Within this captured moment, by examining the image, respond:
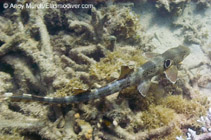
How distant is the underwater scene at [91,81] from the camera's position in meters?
3.87

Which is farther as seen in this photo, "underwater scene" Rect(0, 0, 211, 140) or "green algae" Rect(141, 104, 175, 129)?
"green algae" Rect(141, 104, 175, 129)

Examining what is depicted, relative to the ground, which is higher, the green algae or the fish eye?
the fish eye

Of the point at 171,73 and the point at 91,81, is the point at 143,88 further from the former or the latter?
the point at 91,81

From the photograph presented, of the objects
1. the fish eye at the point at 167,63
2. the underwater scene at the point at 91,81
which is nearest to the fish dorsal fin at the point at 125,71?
the underwater scene at the point at 91,81

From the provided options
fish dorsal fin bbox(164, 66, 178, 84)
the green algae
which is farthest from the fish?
the green algae

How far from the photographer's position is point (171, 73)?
14.9 ft

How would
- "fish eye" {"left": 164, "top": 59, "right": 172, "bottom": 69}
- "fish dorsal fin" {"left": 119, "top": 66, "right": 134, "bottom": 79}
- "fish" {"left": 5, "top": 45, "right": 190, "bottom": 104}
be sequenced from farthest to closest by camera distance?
"fish eye" {"left": 164, "top": 59, "right": 172, "bottom": 69}
"fish dorsal fin" {"left": 119, "top": 66, "right": 134, "bottom": 79}
"fish" {"left": 5, "top": 45, "right": 190, "bottom": 104}

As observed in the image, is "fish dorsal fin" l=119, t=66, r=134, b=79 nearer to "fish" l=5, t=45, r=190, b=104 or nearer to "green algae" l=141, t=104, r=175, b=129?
"fish" l=5, t=45, r=190, b=104

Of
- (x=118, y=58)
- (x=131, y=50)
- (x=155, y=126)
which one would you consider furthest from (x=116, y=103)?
(x=131, y=50)

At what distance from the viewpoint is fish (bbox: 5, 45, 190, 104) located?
3803 millimetres

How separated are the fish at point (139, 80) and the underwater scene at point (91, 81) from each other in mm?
20

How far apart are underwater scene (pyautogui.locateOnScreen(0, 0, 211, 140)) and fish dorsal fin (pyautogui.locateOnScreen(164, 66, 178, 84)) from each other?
0.09ft

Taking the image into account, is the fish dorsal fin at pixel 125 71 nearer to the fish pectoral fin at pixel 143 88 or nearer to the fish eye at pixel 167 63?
the fish pectoral fin at pixel 143 88

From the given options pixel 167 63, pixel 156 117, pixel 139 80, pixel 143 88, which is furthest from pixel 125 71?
pixel 156 117
